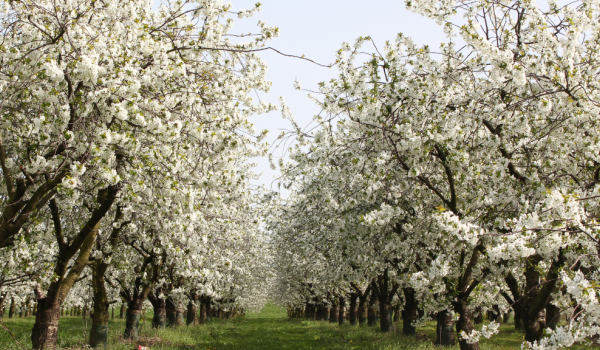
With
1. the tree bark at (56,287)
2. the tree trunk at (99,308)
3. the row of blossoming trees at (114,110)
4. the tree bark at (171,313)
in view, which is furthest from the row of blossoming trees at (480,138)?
the tree bark at (171,313)

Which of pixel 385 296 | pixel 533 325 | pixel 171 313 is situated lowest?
pixel 171 313

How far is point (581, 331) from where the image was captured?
14.5 ft

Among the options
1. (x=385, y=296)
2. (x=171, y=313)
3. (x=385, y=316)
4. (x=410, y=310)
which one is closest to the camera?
(x=410, y=310)

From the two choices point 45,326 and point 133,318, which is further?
point 133,318

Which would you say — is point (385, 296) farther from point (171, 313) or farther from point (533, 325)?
point (171, 313)

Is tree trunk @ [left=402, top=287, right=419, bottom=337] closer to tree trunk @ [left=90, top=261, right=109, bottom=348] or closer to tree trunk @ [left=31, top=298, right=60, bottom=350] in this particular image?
tree trunk @ [left=90, top=261, right=109, bottom=348]

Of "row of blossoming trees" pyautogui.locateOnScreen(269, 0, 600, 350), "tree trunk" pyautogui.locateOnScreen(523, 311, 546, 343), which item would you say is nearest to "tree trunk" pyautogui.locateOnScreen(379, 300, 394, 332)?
"row of blossoming trees" pyautogui.locateOnScreen(269, 0, 600, 350)

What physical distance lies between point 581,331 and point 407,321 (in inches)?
547

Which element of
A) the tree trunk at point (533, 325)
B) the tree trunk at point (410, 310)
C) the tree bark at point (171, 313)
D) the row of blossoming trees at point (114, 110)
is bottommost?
the tree bark at point (171, 313)

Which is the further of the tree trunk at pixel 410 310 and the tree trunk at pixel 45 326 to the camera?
the tree trunk at pixel 410 310

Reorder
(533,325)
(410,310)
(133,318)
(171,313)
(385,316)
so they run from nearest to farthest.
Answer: (533,325)
(133,318)
(410,310)
(385,316)
(171,313)

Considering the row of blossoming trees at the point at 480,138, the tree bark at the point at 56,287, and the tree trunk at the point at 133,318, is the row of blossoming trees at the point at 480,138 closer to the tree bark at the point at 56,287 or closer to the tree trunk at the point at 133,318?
the tree bark at the point at 56,287

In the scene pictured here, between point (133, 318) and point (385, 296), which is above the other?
point (385, 296)

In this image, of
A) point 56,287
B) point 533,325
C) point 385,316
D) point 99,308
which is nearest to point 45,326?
point 56,287
